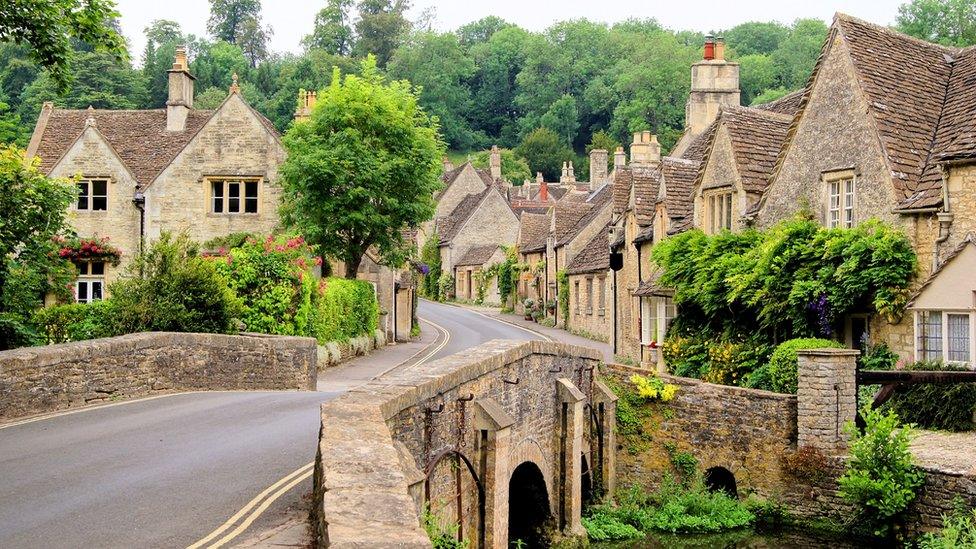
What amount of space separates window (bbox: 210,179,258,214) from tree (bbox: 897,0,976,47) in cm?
5713

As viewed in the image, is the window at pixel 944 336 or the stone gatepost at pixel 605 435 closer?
the window at pixel 944 336

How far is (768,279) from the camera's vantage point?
85.0 feet

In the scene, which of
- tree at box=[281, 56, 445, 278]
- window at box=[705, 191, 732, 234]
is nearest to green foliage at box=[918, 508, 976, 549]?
window at box=[705, 191, 732, 234]

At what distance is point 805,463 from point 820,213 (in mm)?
6539

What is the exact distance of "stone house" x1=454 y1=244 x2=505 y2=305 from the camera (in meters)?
72.3

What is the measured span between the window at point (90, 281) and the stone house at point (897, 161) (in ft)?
77.8

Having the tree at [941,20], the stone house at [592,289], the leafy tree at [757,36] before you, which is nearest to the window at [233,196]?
the stone house at [592,289]

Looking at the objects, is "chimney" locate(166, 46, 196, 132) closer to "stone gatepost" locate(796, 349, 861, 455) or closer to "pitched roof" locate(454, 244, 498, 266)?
"stone gatepost" locate(796, 349, 861, 455)

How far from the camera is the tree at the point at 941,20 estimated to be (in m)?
80.8

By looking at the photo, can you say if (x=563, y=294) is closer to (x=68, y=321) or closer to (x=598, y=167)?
(x=598, y=167)

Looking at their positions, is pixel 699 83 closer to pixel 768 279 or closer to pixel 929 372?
pixel 768 279

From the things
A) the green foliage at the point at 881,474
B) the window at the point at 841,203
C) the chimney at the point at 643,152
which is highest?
the chimney at the point at 643,152

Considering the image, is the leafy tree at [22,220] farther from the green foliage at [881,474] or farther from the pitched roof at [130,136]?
the green foliage at [881,474]

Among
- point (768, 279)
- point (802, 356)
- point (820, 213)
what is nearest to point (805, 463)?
point (802, 356)
